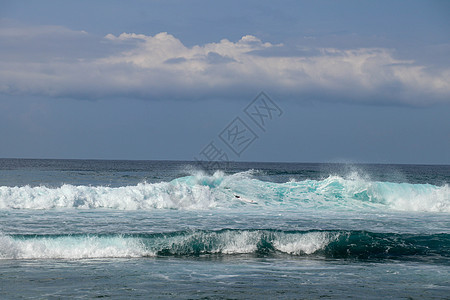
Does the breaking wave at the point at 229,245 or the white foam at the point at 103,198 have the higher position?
the white foam at the point at 103,198

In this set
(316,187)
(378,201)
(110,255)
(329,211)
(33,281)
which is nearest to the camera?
(33,281)

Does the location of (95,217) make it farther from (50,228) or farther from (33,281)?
(33,281)

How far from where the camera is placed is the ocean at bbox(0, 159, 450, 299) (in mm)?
10344

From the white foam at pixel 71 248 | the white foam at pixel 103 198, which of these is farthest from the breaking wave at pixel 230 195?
the white foam at pixel 71 248

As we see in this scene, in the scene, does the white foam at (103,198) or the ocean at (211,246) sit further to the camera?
the white foam at (103,198)

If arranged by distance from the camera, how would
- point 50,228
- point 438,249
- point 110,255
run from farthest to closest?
point 50,228 < point 438,249 < point 110,255

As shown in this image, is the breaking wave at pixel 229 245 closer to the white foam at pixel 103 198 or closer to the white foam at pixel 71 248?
the white foam at pixel 71 248

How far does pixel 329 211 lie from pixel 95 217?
11155 mm

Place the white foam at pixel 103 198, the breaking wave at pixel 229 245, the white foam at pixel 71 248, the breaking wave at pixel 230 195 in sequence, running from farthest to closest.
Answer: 1. the breaking wave at pixel 230 195
2. the white foam at pixel 103 198
3. the breaking wave at pixel 229 245
4. the white foam at pixel 71 248

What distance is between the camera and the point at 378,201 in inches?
1078

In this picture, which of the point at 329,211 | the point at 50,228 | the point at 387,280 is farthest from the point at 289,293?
the point at 329,211

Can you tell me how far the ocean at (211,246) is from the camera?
10344 millimetres

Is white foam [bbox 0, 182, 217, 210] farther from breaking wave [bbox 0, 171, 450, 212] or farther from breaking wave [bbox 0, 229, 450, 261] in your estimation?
breaking wave [bbox 0, 229, 450, 261]

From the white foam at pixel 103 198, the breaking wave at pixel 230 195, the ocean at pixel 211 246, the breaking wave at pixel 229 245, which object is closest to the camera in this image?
the ocean at pixel 211 246
